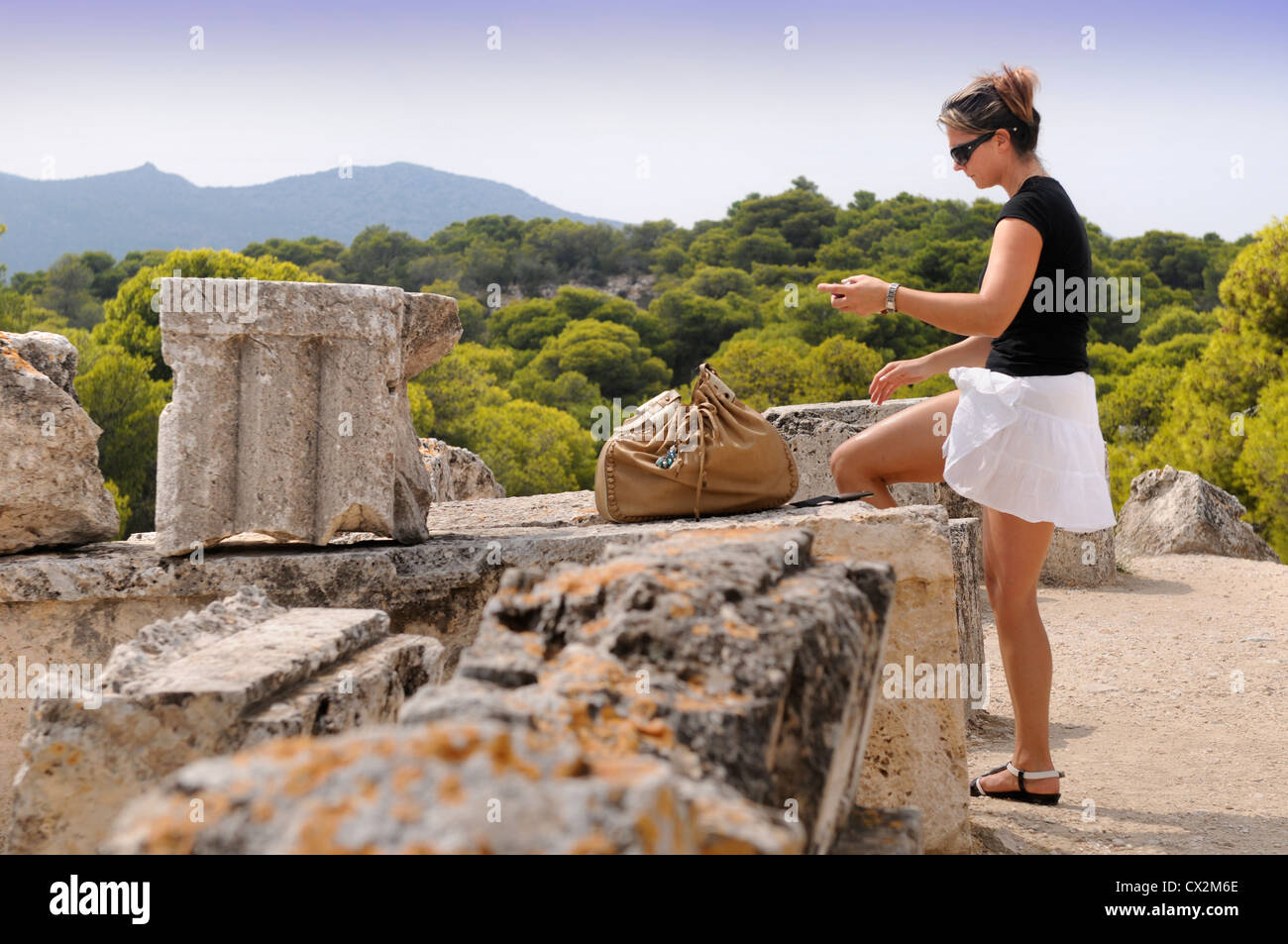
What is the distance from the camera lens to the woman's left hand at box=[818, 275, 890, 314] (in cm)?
303

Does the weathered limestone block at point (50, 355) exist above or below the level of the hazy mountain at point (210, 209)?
below

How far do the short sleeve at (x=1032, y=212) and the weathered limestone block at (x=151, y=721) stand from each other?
2110mm

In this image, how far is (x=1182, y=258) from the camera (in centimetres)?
4106

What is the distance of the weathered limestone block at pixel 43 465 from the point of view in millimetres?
3277

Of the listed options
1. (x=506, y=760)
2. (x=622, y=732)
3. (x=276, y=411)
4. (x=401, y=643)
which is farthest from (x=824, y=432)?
(x=506, y=760)

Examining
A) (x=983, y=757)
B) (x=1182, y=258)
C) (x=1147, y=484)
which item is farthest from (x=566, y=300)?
(x=983, y=757)

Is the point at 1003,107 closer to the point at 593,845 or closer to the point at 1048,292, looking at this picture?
the point at 1048,292

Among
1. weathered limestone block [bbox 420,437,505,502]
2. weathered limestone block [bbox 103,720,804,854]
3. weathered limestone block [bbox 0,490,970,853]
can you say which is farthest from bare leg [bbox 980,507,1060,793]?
weathered limestone block [bbox 420,437,505,502]

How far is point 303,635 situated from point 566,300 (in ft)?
131

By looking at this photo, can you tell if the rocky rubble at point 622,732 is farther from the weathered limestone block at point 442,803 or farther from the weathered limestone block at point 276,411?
the weathered limestone block at point 276,411

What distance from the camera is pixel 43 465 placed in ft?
10.9

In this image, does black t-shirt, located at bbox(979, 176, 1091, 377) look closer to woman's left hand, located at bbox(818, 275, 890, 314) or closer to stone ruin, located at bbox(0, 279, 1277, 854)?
woman's left hand, located at bbox(818, 275, 890, 314)

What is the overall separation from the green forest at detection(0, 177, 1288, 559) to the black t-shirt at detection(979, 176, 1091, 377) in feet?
19.1

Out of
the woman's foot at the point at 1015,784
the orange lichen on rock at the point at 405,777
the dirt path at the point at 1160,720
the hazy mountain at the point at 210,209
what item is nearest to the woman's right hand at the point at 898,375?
the woman's foot at the point at 1015,784
